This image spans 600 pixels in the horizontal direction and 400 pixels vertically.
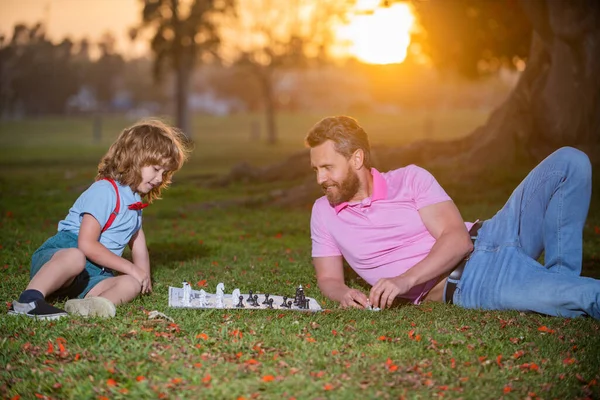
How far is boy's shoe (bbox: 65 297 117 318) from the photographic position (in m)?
6.32

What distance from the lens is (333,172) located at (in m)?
6.78

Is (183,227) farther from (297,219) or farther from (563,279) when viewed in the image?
(563,279)

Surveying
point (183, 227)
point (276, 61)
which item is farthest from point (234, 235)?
point (276, 61)

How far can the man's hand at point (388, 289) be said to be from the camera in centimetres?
641

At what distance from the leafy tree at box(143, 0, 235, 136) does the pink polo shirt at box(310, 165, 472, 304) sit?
2980 centimetres

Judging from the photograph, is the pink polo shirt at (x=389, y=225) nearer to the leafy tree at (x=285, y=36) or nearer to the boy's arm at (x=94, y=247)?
the boy's arm at (x=94, y=247)

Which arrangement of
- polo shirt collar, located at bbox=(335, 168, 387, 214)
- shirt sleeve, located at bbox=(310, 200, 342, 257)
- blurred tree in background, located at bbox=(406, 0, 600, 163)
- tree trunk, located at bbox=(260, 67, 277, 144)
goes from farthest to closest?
tree trunk, located at bbox=(260, 67, 277, 144) → blurred tree in background, located at bbox=(406, 0, 600, 163) → shirt sleeve, located at bbox=(310, 200, 342, 257) → polo shirt collar, located at bbox=(335, 168, 387, 214)

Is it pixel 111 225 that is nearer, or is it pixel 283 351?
pixel 283 351

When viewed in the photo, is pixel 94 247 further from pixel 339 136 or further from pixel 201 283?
pixel 339 136

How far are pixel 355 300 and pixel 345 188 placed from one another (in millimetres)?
923

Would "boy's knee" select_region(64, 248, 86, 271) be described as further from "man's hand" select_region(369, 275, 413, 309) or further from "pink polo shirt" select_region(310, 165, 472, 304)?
"man's hand" select_region(369, 275, 413, 309)

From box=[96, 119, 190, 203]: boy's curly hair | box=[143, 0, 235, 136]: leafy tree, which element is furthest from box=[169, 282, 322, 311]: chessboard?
box=[143, 0, 235, 136]: leafy tree

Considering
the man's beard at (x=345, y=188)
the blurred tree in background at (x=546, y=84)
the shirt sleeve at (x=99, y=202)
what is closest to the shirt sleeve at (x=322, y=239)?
the man's beard at (x=345, y=188)

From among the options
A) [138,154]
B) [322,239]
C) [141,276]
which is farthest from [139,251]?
[322,239]
